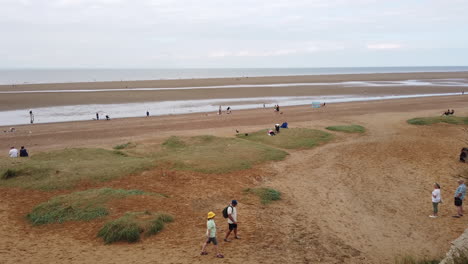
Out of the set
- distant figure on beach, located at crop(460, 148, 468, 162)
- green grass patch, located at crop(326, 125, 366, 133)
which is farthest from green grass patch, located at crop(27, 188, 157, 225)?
green grass patch, located at crop(326, 125, 366, 133)

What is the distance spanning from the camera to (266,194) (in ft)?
55.5

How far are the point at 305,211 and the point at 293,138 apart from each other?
1332 centimetres

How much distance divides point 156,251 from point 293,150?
15853 millimetres

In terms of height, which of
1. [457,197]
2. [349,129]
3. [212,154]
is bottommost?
[457,197]

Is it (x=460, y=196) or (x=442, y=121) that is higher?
(x=442, y=121)

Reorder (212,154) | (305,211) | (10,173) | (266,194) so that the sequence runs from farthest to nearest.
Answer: (212,154) → (10,173) → (266,194) → (305,211)

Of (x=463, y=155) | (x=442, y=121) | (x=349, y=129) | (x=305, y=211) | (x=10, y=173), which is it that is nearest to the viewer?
(x=305, y=211)

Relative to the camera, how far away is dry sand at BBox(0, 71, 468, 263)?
464 inches

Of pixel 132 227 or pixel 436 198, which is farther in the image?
pixel 436 198

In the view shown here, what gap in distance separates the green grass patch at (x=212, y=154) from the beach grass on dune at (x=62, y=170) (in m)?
1.89

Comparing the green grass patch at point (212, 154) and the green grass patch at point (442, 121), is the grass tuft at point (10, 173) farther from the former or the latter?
the green grass patch at point (442, 121)

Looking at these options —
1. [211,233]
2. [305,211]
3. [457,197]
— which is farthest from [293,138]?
[211,233]

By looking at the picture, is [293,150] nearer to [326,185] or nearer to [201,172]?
[326,185]

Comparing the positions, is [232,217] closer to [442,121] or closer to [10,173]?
[10,173]
